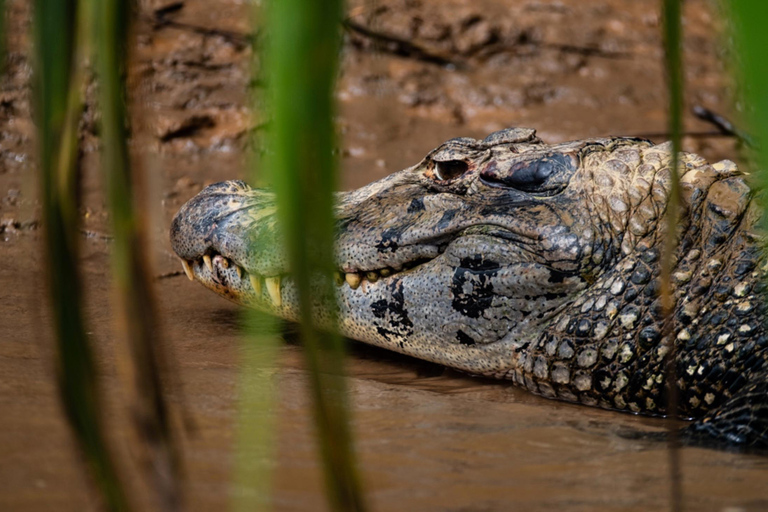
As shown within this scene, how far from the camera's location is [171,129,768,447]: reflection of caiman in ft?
8.66

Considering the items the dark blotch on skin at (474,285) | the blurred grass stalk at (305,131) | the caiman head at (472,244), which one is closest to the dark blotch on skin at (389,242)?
the caiman head at (472,244)

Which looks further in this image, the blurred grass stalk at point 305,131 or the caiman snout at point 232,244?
the caiman snout at point 232,244

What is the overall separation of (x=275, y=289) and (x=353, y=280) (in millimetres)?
300

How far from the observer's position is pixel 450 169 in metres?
3.16

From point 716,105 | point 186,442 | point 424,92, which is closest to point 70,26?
point 186,442

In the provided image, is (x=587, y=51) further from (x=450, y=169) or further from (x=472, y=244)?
(x=472, y=244)

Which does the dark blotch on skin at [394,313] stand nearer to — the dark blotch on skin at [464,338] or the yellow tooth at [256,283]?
the dark blotch on skin at [464,338]

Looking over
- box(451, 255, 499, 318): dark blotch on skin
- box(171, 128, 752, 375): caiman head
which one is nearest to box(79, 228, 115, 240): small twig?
box(171, 128, 752, 375): caiman head

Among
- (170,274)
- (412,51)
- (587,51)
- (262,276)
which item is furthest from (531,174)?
(587,51)

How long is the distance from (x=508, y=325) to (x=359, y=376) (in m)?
0.58

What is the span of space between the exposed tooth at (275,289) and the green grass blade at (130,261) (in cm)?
220

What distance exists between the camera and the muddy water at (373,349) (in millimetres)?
1673

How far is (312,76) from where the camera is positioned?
0.61m

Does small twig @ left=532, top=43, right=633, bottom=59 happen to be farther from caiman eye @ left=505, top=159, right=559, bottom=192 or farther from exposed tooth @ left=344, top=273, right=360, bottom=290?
exposed tooth @ left=344, top=273, right=360, bottom=290
